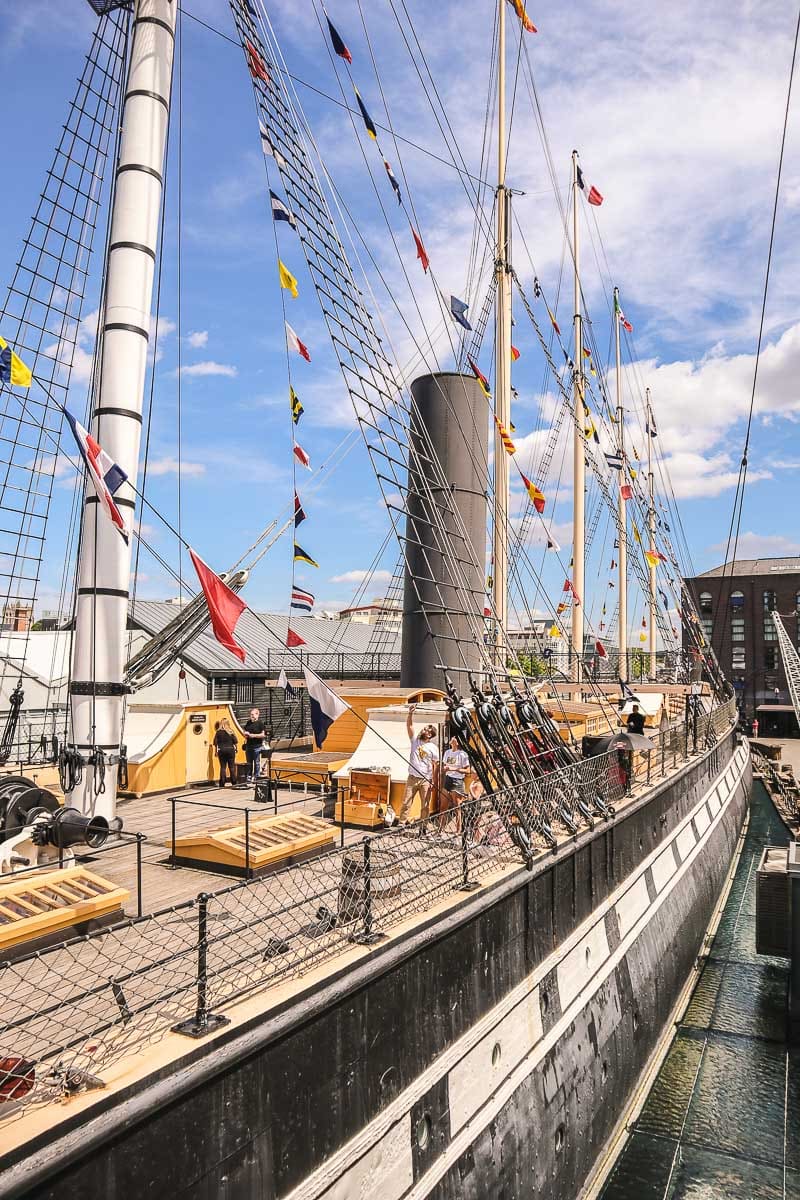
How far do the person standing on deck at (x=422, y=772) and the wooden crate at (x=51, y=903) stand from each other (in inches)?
194

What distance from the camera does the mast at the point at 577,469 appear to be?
1212 inches

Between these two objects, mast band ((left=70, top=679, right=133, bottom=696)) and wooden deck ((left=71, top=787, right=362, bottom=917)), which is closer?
wooden deck ((left=71, top=787, right=362, bottom=917))

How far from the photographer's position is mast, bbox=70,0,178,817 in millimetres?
8766

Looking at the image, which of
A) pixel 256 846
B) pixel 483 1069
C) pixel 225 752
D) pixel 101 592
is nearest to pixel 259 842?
pixel 256 846

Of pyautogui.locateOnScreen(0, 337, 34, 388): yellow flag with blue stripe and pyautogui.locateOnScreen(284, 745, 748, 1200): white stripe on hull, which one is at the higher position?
pyautogui.locateOnScreen(0, 337, 34, 388): yellow flag with blue stripe

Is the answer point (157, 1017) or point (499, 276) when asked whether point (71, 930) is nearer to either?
point (157, 1017)

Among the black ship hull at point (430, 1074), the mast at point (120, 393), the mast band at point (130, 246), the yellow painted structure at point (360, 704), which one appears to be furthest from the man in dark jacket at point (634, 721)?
the mast band at point (130, 246)

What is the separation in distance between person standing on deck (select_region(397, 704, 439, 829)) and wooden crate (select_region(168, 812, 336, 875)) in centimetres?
190

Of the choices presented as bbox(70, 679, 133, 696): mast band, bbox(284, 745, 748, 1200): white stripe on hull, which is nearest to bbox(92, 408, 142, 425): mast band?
bbox(70, 679, 133, 696): mast band

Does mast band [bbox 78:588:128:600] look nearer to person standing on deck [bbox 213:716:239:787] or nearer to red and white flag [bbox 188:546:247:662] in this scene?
red and white flag [bbox 188:546:247:662]

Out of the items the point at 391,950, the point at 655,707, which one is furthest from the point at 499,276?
the point at 391,950

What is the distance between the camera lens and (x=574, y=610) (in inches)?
1203

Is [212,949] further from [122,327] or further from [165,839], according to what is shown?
[122,327]

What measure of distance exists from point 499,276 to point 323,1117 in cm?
2043
